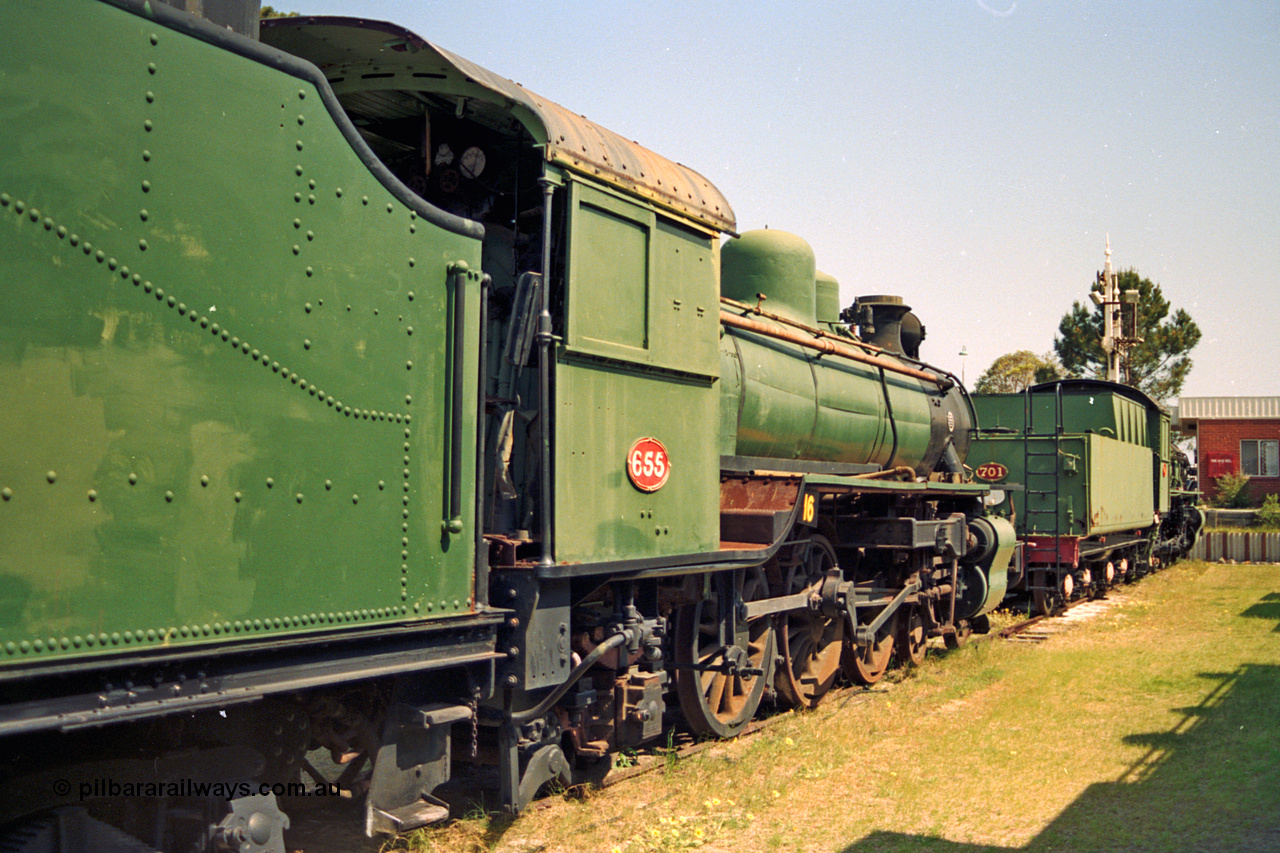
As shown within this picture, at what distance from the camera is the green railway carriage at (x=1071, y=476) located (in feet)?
49.5

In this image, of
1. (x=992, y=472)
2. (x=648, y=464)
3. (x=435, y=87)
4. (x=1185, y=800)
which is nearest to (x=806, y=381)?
(x=648, y=464)

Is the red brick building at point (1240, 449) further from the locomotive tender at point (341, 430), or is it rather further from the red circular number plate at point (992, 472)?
the locomotive tender at point (341, 430)

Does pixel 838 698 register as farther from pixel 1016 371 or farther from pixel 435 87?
pixel 1016 371

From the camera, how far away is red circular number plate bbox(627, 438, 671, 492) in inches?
213

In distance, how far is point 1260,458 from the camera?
41.5 m

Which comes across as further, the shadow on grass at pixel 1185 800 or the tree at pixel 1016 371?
the tree at pixel 1016 371

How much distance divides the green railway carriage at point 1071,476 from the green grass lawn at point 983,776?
3.41 m

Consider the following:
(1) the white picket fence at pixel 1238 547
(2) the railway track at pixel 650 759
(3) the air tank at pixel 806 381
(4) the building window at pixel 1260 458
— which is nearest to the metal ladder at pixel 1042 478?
(2) the railway track at pixel 650 759

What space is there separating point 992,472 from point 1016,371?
4182 centimetres

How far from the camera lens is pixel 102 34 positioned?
305 cm

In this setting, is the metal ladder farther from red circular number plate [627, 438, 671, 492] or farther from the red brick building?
the red brick building

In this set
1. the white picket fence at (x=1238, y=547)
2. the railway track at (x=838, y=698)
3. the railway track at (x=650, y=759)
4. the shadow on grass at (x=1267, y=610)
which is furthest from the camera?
the white picket fence at (x=1238, y=547)

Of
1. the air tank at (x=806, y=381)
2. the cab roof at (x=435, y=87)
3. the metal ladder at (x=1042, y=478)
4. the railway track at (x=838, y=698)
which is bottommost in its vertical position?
the railway track at (x=838, y=698)

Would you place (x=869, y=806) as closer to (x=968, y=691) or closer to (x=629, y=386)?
(x=629, y=386)
